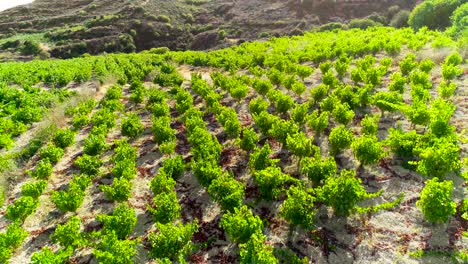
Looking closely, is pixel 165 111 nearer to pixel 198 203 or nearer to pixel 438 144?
pixel 198 203

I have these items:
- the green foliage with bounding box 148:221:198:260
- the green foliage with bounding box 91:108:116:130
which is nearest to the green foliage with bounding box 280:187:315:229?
the green foliage with bounding box 148:221:198:260

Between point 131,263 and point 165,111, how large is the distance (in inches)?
401

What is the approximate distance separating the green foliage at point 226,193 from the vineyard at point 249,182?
44mm

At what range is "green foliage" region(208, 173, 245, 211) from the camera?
10383mm


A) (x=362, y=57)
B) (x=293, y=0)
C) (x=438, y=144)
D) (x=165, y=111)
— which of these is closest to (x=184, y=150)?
(x=165, y=111)

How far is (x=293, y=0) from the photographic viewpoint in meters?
84.1

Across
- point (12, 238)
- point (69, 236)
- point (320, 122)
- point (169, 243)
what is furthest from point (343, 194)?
point (12, 238)

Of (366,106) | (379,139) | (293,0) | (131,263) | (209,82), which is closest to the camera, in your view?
(131,263)

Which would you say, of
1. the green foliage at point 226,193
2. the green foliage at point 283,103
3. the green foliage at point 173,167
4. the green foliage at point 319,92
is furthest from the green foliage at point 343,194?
the green foliage at point 319,92

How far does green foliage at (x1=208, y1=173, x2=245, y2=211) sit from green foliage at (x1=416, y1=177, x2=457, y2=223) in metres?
5.10

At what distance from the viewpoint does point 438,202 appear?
8828mm

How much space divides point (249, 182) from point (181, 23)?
75.9m

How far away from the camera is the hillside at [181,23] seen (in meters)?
70.6

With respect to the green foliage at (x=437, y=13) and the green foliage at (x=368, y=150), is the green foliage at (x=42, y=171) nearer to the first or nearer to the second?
the green foliage at (x=368, y=150)
